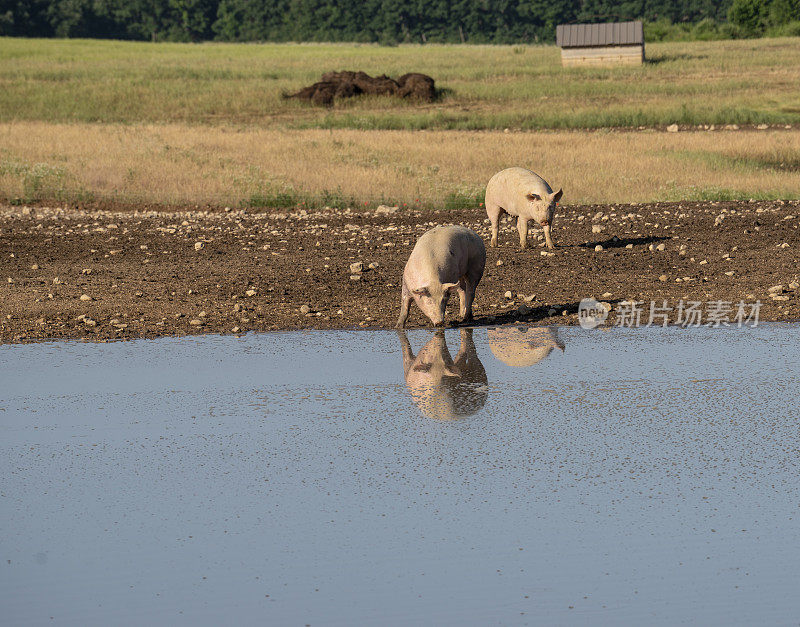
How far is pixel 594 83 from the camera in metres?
49.8

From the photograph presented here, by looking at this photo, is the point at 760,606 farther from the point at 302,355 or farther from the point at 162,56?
the point at 162,56

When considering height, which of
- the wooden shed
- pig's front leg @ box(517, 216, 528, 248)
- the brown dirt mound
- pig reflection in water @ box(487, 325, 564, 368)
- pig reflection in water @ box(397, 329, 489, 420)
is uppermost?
the wooden shed

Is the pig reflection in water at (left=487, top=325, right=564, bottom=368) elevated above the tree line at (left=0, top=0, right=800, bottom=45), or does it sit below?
below

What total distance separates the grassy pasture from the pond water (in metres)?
11.2

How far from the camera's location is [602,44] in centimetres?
6041

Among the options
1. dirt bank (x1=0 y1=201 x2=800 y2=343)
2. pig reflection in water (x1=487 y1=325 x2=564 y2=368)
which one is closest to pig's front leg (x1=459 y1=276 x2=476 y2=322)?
dirt bank (x1=0 y1=201 x2=800 y2=343)

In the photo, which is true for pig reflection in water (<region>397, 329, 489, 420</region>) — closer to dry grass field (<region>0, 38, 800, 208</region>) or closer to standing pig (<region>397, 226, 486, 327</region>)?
standing pig (<region>397, 226, 486, 327</region>)

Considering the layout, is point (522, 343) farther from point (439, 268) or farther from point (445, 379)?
point (445, 379)

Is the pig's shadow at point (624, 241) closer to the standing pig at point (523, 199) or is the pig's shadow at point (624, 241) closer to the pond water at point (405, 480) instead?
the standing pig at point (523, 199)

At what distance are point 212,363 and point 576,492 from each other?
446 centimetres

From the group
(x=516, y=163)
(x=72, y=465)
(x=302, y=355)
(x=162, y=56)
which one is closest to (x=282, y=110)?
(x=516, y=163)

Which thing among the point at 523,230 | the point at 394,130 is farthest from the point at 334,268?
the point at 394,130

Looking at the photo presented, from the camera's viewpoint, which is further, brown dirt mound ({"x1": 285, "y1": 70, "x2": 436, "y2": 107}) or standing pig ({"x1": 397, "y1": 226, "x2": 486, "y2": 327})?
brown dirt mound ({"x1": 285, "y1": 70, "x2": 436, "y2": 107})

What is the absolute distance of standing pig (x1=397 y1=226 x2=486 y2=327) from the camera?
10.7 metres
